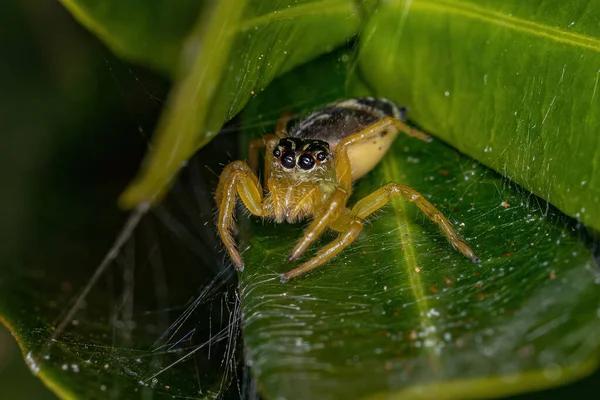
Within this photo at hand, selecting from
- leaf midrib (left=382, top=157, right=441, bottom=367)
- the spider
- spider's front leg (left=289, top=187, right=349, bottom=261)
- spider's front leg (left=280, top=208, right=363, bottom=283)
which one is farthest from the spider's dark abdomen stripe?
spider's front leg (left=280, top=208, right=363, bottom=283)

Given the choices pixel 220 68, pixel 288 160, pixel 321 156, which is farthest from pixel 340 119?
pixel 220 68

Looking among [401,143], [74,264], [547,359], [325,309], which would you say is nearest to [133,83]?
[74,264]

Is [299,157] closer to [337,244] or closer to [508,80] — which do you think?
[337,244]

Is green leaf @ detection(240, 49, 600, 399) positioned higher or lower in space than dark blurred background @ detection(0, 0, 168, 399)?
lower

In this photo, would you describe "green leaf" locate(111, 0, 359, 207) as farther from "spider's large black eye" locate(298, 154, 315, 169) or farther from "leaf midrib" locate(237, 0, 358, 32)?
"spider's large black eye" locate(298, 154, 315, 169)

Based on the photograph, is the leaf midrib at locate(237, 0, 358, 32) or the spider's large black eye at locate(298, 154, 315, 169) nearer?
the leaf midrib at locate(237, 0, 358, 32)

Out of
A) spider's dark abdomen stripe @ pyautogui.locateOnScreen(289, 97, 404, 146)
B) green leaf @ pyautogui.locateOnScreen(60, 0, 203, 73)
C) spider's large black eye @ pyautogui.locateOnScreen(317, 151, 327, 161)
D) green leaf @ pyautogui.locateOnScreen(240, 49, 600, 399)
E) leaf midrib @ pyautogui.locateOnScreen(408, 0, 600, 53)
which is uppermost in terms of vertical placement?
spider's dark abdomen stripe @ pyautogui.locateOnScreen(289, 97, 404, 146)

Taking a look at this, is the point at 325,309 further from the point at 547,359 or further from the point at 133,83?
the point at 133,83

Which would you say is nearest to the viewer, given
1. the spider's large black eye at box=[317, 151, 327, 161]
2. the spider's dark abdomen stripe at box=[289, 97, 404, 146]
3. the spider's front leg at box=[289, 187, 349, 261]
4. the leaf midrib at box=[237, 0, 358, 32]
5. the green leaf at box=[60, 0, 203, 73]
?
the leaf midrib at box=[237, 0, 358, 32]
